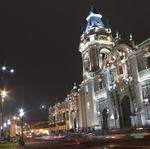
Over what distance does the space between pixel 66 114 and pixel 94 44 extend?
41.2 metres

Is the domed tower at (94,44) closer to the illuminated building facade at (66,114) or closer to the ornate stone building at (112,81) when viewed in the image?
the ornate stone building at (112,81)

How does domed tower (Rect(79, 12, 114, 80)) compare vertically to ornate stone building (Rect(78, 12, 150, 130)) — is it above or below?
above

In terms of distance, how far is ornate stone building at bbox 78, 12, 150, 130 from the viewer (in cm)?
6231

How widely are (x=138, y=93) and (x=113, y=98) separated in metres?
10.9

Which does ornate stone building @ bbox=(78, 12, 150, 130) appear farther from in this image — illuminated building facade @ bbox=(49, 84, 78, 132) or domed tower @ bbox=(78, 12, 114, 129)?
illuminated building facade @ bbox=(49, 84, 78, 132)

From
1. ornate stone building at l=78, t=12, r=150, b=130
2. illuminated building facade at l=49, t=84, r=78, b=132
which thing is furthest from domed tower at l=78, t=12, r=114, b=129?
illuminated building facade at l=49, t=84, r=78, b=132

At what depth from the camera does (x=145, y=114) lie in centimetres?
6022

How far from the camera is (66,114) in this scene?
11756cm

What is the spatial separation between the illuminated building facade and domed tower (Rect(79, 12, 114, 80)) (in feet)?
60.9

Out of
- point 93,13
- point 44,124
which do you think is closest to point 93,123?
point 93,13

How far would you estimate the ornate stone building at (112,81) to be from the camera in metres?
62.3

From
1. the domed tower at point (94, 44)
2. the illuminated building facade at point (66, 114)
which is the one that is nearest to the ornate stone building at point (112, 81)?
the domed tower at point (94, 44)

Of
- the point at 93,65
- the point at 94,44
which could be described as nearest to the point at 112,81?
the point at 93,65

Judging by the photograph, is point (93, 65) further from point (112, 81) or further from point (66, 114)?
point (66, 114)
